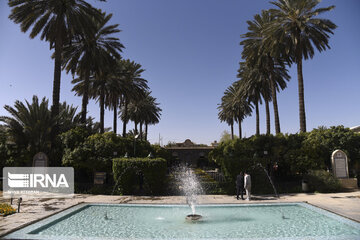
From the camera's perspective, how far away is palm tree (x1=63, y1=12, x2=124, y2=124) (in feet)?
76.3

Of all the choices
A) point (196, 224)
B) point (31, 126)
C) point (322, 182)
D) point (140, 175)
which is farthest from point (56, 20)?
point (322, 182)

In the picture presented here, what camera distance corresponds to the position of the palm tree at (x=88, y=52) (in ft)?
76.3

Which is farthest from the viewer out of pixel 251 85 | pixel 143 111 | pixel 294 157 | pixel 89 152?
pixel 143 111

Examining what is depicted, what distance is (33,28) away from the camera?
68.3 feet

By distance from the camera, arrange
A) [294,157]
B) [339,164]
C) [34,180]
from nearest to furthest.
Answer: [339,164] < [294,157] < [34,180]

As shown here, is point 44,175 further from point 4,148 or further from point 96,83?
point 96,83

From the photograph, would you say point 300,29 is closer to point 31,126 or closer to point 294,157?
point 294,157

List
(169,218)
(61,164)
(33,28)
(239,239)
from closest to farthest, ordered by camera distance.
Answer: (239,239) < (169,218) < (61,164) < (33,28)

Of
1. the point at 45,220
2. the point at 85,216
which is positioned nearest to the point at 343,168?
the point at 85,216

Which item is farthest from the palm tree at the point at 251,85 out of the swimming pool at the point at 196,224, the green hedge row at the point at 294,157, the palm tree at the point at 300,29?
the swimming pool at the point at 196,224

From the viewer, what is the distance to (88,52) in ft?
77.2

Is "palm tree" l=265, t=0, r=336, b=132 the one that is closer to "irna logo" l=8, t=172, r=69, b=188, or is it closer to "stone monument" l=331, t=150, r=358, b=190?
"stone monument" l=331, t=150, r=358, b=190

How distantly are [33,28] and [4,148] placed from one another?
1074 cm

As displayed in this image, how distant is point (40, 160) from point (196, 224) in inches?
524
